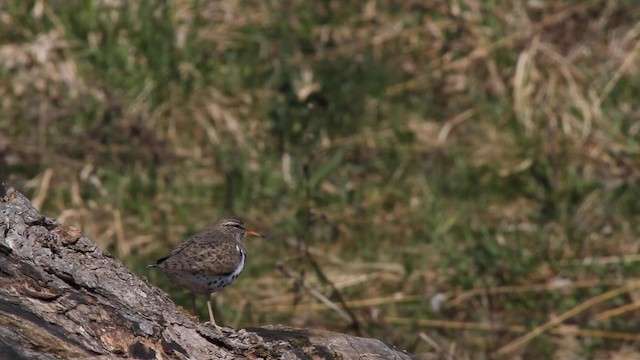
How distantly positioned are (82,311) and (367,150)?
5522 millimetres

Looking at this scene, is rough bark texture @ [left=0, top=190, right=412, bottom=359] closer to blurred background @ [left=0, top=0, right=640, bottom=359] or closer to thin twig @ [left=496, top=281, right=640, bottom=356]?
blurred background @ [left=0, top=0, right=640, bottom=359]

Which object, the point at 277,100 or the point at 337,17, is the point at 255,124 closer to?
the point at 277,100

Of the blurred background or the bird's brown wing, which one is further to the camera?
the blurred background

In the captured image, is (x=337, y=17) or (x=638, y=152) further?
(x=337, y=17)

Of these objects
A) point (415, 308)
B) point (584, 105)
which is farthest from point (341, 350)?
point (584, 105)

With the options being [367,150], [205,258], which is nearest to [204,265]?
[205,258]

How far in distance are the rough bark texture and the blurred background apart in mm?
3277

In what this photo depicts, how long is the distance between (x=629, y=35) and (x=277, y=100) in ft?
9.43

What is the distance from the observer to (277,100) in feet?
29.3

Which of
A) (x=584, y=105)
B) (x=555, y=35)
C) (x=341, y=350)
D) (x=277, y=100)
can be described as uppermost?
(x=277, y=100)

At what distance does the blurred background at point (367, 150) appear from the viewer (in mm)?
7781

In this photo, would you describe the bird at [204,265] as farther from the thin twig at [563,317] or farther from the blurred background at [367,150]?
the thin twig at [563,317]

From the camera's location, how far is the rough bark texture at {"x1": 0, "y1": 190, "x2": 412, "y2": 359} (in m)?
3.37

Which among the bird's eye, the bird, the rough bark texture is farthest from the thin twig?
the rough bark texture
